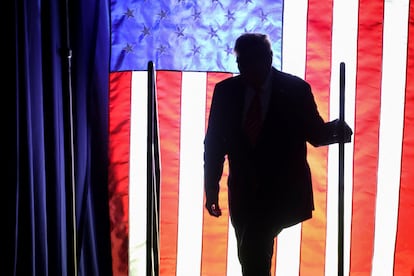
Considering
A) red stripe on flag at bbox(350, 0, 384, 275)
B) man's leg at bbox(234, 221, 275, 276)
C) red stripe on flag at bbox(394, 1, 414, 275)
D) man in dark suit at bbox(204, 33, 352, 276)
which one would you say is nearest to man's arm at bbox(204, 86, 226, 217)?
man in dark suit at bbox(204, 33, 352, 276)

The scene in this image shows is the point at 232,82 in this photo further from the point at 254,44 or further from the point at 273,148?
the point at 273,148

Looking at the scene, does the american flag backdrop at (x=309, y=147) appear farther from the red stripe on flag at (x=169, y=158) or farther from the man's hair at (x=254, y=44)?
the man's hair at (x=254, y=44)

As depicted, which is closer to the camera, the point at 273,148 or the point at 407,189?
the point at 273,148

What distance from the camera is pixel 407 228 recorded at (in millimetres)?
2049

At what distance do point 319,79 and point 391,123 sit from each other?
330 millimetres

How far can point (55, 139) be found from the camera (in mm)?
1889

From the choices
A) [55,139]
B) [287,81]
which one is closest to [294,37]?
[287,81]

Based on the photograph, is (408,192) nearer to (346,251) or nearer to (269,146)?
(346,251)

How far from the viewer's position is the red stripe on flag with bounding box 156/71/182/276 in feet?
6.65

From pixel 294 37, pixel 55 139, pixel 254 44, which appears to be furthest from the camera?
pixel 294 37

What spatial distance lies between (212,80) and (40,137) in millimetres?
675

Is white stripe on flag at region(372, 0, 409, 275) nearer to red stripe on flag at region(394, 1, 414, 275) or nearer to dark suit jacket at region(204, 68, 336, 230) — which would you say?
red stripe on flag at region(394, 1, 414, 275)

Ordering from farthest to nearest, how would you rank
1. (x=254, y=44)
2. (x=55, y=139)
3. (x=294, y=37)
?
(x=294, y=37) < (x=55, y=139) < (x=254, y=44)

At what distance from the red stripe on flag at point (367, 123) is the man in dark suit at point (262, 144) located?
336 millimetres
